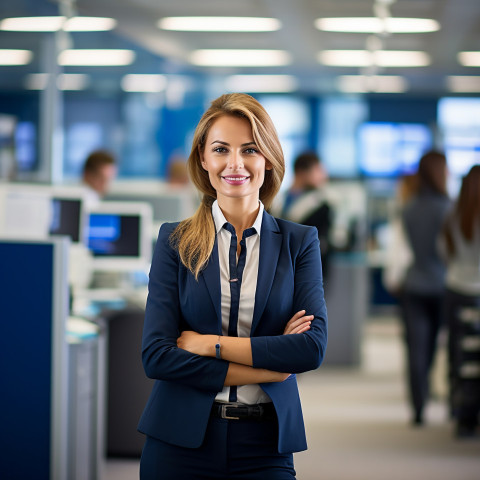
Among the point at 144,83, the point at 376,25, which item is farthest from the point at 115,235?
the point at 144,83

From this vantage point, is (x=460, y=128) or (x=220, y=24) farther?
(x=460, y=128)

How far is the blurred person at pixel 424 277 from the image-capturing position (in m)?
4.51

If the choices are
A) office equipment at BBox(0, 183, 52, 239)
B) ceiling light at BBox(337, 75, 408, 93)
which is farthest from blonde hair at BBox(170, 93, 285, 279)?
ceiling light at BBox(337, 75, 408, 93)

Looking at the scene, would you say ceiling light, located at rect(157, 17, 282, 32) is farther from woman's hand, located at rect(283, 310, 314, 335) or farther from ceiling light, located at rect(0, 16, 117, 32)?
woman's hand, located at rect(283, 310, 314, 335)

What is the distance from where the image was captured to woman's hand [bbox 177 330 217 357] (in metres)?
1.50

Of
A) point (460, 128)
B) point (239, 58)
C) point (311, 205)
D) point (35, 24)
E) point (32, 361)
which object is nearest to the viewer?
point (32, 361)

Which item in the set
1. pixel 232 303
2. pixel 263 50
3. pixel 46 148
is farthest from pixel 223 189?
pixel 263 50

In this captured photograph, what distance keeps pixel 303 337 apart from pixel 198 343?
213mm

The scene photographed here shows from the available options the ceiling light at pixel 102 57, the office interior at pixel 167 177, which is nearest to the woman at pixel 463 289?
the office interior at pixel 167 177

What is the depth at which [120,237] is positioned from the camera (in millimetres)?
4715

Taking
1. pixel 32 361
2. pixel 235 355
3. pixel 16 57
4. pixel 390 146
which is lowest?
pixel 32 361

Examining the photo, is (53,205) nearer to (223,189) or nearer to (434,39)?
(223,189)

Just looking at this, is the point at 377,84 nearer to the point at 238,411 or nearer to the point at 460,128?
the point at 460,128

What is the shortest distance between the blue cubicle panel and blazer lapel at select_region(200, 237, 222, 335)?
1432mm
